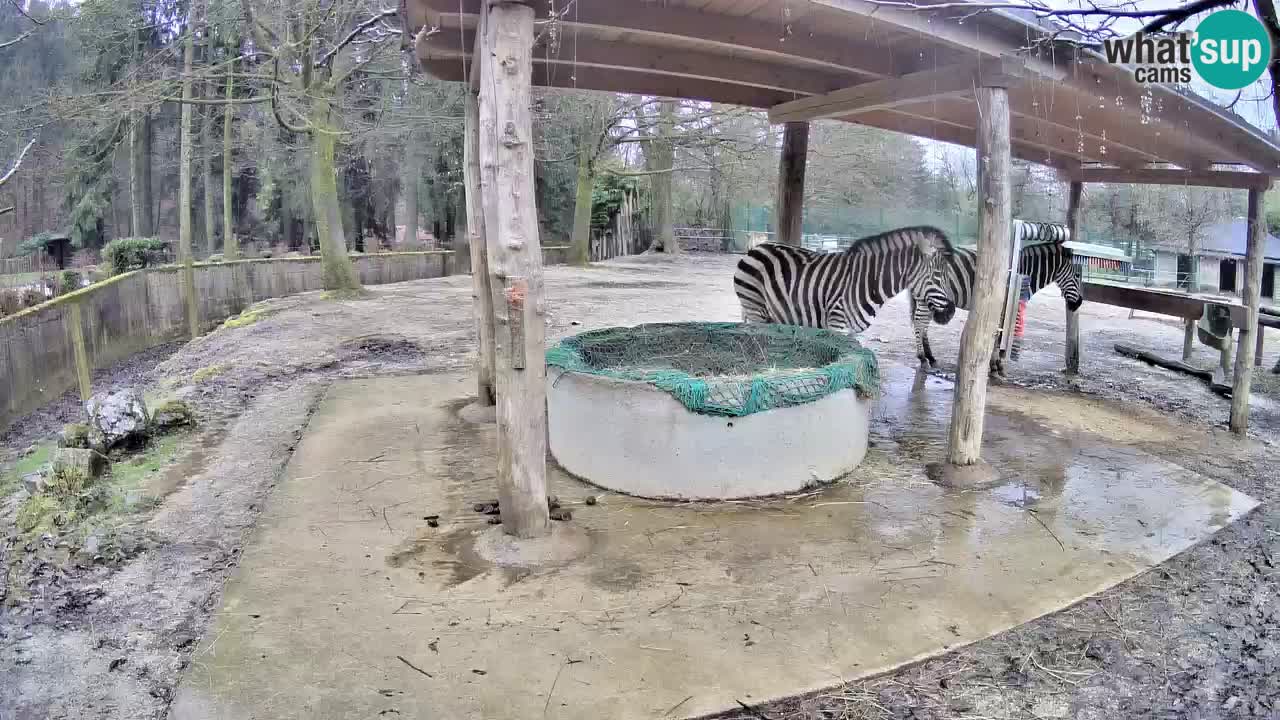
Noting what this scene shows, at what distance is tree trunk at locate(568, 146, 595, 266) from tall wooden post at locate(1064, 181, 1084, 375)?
1412cm

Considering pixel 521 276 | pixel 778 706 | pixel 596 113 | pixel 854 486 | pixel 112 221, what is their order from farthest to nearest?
pixel 112 221 → pixel 596 113 → pixel 854 486 → pixel 521 276 → pixel 778 706

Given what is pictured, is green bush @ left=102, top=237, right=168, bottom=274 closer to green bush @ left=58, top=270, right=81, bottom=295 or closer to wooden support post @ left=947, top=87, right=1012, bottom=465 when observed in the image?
green bush @ left=58, top=270, right=81, bottom=295

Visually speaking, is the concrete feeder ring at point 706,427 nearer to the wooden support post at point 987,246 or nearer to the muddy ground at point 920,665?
the wooden support post at point 987,246

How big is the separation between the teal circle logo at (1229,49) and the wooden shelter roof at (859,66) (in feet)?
2.09

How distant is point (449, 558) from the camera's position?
4.02 m

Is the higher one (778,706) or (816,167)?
(816,167)

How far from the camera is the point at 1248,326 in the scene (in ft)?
23.1

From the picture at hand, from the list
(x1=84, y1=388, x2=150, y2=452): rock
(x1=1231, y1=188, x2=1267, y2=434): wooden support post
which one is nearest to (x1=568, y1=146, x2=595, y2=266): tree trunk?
(x1=1231, y1=188, x2=1267, y2=434): wooden support post

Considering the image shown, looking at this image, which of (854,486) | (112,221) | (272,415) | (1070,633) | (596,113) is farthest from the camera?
(112,221)

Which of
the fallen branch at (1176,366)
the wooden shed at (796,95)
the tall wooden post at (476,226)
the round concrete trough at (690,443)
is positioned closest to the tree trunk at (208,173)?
the tall wooden post at (476,226)

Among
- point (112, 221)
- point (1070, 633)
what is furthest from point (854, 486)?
point (112, 221)

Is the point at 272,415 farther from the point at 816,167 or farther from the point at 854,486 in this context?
the point at 816,167

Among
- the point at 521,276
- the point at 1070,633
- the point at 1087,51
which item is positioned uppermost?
the point at 1087,51

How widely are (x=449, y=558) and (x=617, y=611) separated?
1.00 m
